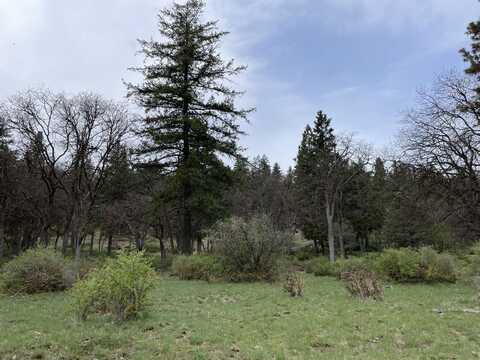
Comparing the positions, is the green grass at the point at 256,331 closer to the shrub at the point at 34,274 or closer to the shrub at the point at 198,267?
the shrub at the point at 34,274

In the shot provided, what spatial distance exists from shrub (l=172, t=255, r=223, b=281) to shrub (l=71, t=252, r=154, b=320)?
8996 mm

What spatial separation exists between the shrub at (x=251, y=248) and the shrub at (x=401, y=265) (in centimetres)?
478

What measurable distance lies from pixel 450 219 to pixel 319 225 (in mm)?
16667

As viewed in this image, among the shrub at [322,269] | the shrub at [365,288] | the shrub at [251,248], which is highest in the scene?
the shrub at [251,248]

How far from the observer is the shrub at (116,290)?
7598 mm

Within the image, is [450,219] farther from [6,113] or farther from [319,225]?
[6,113]

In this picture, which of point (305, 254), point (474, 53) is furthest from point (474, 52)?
point (305, 254)

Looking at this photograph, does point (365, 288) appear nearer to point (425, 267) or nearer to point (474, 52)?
point (425, 267)

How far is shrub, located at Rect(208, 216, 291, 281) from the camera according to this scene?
54.2ft

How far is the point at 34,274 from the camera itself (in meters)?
13.0

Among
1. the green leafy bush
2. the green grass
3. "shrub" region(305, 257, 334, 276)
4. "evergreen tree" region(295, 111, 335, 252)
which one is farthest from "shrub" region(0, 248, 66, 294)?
"evergreen tree" region(295, 111, 335, 252)

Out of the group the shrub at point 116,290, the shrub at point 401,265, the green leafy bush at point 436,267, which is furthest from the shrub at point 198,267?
the green leafy bush at point 436,267

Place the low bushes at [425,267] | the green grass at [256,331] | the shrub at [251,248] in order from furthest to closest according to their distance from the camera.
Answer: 1. the shrub at [251,248]
2. the low bushes at [425,267]
3. the green grass at [256,331]

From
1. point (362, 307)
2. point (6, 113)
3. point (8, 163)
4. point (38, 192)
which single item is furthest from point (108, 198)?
point (362, 307)
